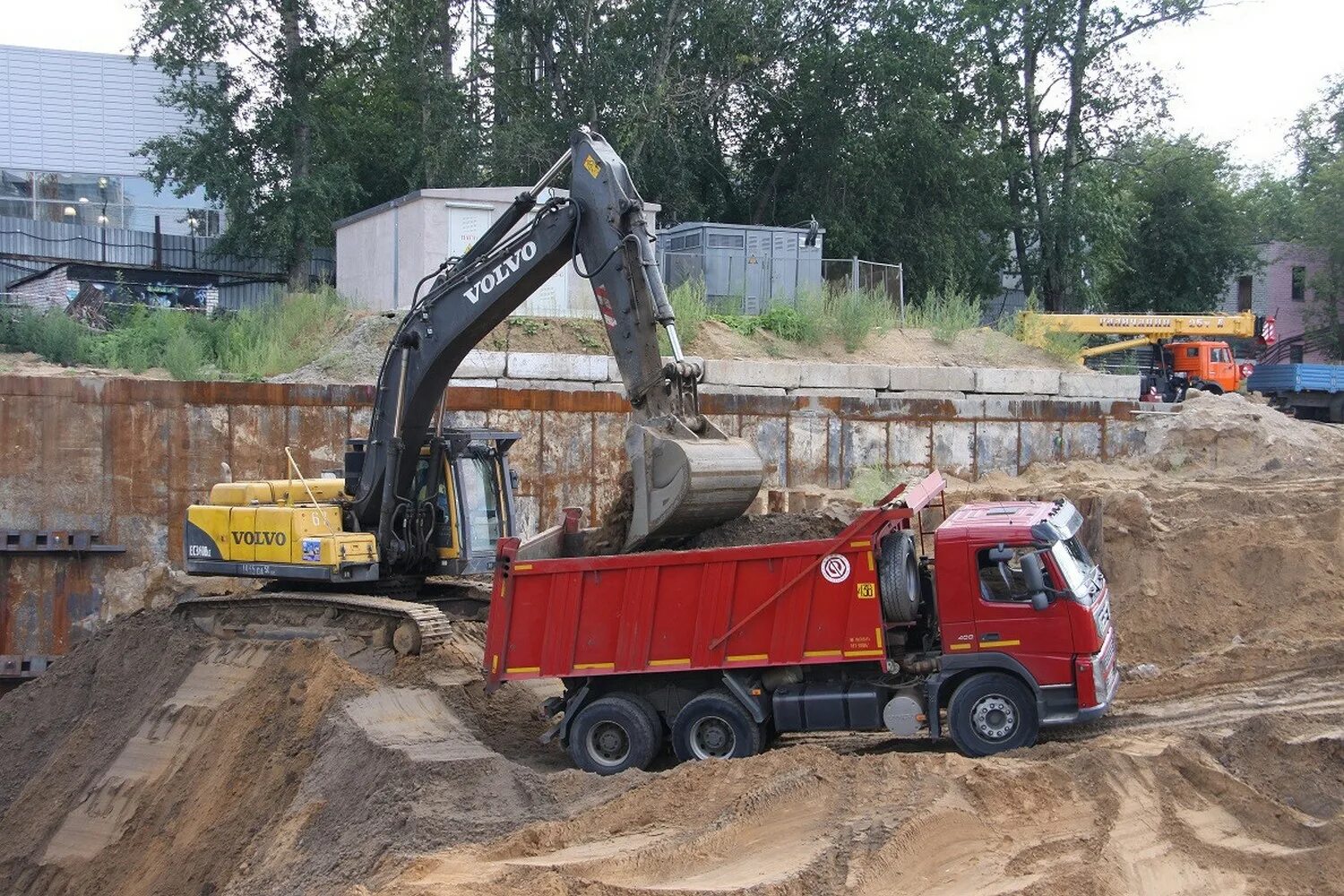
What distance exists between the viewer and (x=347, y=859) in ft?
26.4

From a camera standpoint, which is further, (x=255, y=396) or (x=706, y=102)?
(x=706, y=102)

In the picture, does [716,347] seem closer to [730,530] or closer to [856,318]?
[856,318]

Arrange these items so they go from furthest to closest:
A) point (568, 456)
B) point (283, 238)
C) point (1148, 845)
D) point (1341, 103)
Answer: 1. point (1341, 103)
2. point (283, 238)
3. point (568, 456)
4. point (1148, 845)

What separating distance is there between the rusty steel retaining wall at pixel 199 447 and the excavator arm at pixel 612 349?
4036 mm

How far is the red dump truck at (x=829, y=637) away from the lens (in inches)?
354

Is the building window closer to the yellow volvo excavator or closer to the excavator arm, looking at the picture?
the yellow volvo excavator

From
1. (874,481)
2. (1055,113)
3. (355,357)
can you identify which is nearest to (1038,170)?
(1055,113)

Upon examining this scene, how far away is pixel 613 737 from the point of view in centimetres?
995

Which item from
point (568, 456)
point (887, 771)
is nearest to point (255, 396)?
point (568, 456)

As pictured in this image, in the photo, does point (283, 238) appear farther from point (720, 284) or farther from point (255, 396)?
point (255, 396)

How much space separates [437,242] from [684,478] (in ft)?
42.0

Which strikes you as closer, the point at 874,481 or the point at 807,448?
the point at 874,481

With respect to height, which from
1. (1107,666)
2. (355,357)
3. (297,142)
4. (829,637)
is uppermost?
(297,142)

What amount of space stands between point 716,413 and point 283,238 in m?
13.8
